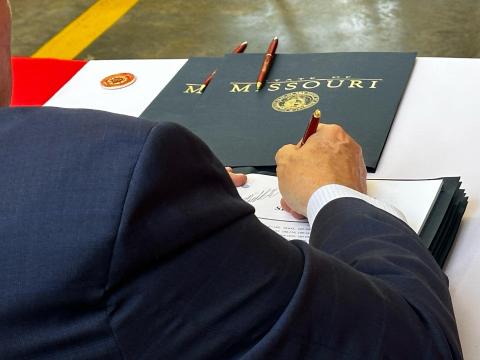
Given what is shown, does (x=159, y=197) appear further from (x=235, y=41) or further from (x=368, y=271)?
(x=235, y=41)

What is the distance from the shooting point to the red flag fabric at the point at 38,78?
144 cm

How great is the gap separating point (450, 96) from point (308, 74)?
0.25 meters

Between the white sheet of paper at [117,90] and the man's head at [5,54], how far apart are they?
1.61ft

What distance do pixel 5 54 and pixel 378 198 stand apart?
509mm

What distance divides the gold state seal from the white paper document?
0.68 ft

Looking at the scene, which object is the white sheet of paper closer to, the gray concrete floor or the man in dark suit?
the man in dark suit

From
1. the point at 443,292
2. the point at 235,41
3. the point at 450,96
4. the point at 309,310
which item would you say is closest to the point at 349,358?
the point at 309,310

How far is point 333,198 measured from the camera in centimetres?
89

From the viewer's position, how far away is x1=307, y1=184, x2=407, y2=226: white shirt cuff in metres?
0.87

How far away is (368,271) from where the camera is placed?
29.8 inches

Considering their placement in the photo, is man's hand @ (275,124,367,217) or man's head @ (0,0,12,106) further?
man's hand @ (275,124,367,217)

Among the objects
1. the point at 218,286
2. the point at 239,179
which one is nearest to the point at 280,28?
the point at 239,179

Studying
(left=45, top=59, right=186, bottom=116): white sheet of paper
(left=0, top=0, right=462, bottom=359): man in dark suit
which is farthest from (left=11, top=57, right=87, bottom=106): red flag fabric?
(left=0, top=0, right=462, bottom=359): man in dark suit

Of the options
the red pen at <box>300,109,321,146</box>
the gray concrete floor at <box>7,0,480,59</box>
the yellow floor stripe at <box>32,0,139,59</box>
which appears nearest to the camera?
the red pen at <box>300,109,321,146</box>
